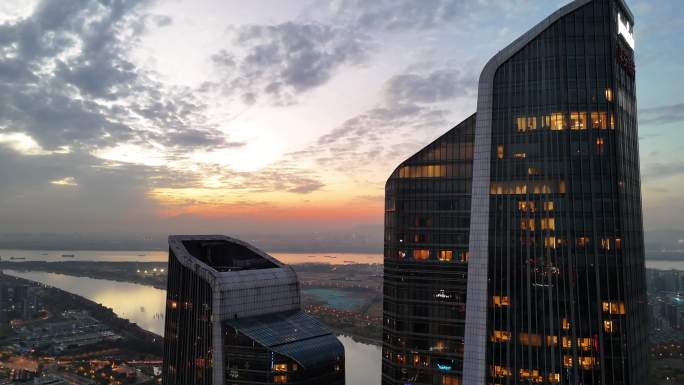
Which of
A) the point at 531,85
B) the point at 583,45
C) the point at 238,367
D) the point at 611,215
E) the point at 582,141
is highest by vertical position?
the point at 583,45

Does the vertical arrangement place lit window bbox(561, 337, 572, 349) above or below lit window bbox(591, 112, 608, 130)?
below

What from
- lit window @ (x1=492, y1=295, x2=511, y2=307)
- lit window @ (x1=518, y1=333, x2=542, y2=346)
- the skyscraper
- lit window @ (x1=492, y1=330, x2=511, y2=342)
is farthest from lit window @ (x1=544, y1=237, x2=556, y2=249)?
lit window @ (x1=492, y1=330, x2=511, y2=342)

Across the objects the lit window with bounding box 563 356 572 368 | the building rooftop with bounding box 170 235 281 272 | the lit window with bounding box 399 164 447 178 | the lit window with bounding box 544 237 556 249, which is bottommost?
the lit window with bounding box 563 356 572 368

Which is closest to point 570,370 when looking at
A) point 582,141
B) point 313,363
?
point 582,141

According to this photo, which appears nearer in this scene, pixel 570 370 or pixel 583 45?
pixel 570 370

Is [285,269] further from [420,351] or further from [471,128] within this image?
[471,128]

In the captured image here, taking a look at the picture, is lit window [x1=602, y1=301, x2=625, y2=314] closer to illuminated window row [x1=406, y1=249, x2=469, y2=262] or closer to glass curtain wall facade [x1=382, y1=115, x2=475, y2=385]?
glass curtain wall facade [x1=382, y1=115, x2=475, y2=385]

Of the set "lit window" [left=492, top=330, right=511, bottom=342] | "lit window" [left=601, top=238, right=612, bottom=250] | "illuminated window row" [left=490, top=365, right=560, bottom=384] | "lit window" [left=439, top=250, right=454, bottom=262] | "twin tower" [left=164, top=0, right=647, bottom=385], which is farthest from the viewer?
"lit window" [left=439, top=250, right=454, bottom=262]
